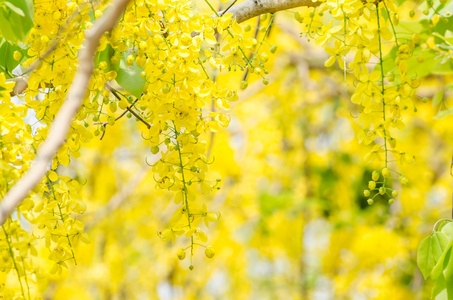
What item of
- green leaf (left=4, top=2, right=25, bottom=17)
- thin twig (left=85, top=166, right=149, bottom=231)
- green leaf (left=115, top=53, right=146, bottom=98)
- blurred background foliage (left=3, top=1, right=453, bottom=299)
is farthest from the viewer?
blurred background foliage (left=3, top=1, right=453, bottom=299)

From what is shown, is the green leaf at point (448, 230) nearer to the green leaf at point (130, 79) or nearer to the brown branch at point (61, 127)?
the green leaf at point (130, 79)

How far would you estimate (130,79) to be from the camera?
711 mm

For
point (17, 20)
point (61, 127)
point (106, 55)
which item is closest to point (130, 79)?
point (106, 55)

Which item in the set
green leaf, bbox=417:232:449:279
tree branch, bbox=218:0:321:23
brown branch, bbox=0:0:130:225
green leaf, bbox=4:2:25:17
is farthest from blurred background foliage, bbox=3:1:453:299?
brown branch, bbox=0:0:130:225

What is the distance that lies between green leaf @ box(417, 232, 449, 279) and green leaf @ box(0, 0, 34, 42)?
2.14ft

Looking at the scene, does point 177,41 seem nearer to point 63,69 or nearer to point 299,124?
point 63,69

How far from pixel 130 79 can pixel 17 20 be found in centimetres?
16

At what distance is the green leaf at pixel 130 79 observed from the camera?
71 centimetres

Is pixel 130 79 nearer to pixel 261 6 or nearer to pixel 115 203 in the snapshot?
pixel 261 6

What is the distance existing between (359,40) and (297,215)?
7.24 feet

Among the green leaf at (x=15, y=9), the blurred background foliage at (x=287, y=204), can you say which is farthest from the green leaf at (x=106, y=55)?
the blurred background foliage at (x=287, y=204)

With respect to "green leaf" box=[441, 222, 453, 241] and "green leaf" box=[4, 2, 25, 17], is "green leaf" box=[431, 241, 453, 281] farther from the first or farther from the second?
"green leaf" box=[4, 2, 25, 17]

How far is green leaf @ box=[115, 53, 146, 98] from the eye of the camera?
2.32 feet

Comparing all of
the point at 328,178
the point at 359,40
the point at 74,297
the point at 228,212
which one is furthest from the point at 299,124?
the point at 359,40
